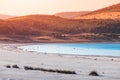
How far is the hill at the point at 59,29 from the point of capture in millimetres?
91081

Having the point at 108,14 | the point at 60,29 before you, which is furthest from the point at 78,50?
the point at 108,14

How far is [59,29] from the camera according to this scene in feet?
355

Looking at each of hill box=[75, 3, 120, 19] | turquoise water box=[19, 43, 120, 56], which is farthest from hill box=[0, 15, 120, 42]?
turquoise water box=[19, 43, 120, 56]

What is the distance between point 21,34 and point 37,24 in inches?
663

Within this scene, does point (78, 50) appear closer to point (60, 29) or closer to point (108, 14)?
point (60, 29)

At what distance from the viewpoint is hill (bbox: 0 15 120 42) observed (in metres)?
91.1

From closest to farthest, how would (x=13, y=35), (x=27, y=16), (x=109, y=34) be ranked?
(x=13, y=35), (x=109, y=34), (x=27, y=16)

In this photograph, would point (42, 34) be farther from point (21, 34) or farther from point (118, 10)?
point (118, 10)

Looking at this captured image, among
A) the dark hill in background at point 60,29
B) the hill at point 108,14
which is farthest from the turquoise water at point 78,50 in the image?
the hill at point 108,14

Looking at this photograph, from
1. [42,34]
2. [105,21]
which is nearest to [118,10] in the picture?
[105,21]

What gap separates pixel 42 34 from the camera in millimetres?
98312

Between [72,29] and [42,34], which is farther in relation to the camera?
[72,29]

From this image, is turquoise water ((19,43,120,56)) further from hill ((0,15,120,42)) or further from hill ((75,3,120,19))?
hill ((75,3,120,19))

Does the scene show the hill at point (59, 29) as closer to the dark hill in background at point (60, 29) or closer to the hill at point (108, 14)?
the dark hill in background at point (60, 29)
